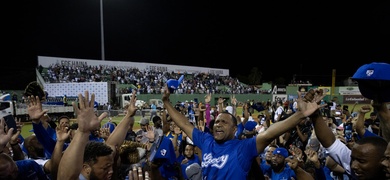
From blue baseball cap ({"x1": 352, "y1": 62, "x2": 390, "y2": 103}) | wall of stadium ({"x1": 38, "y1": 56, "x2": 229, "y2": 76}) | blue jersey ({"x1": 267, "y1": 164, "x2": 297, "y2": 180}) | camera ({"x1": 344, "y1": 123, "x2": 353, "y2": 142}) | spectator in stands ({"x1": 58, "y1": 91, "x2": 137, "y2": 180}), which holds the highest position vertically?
wall of stadium ({"x1": 38, "y1": 56, "x2": 229, "y2": 76})

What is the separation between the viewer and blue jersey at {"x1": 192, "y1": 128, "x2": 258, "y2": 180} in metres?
3.21

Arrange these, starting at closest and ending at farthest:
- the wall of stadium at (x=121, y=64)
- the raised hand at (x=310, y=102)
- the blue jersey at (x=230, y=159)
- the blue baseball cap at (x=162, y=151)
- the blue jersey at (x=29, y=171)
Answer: the blue jersey at (x=29, y=171)
the raised hand at (x=310, y=102)
the blue jersey at (x=230, y=159)
the blue baseball cap at (x=162, y=151)
the wall of stadium at (x=121, y=64)

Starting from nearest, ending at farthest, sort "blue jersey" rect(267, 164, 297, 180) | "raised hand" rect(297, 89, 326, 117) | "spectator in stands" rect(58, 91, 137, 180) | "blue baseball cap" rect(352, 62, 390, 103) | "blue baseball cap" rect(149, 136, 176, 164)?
"spectator in stands" rect(58, 91, 137, 180) < "blue baseball cap" rect(352, 62, 390, 103) < "raised hand" rect(297, 89, 326, 117) < "blue jersey" rect(267, 164, 297, 180) < "blue baseball cap" rect(149, 136, 176, 164)

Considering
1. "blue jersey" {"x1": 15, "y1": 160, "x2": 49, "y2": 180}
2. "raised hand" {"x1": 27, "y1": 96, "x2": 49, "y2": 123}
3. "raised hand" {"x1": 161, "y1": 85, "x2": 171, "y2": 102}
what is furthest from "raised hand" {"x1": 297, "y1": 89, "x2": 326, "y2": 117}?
"raised hand" {"x1": 27, "y1": 96, "x2": 49, "y2": 123}

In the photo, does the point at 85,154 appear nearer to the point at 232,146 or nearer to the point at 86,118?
the point at 86,118

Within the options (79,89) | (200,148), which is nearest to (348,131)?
(200,148)

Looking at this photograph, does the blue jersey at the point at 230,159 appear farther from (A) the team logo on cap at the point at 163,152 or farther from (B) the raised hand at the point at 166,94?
(A) the team logo on cap at the point at 163,152

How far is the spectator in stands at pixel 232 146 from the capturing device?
297cm

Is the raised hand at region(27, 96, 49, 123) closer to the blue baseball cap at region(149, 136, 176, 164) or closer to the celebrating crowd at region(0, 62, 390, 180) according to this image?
the celebrating crowd at region(0, 62, 390, 180)

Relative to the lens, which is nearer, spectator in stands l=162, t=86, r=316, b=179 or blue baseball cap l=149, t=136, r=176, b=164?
spectator in stands l=162, t=86, r=316, b=179

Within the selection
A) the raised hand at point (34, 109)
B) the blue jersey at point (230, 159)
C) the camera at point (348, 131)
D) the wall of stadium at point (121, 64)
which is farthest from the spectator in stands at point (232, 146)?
the wall of stadium at point (121, 64)

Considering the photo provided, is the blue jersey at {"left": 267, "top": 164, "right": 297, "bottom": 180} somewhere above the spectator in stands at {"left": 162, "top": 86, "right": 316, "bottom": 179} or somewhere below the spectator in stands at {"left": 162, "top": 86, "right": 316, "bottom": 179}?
below

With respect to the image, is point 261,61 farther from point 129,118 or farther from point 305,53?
point 129,118

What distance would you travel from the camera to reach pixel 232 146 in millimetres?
3406
